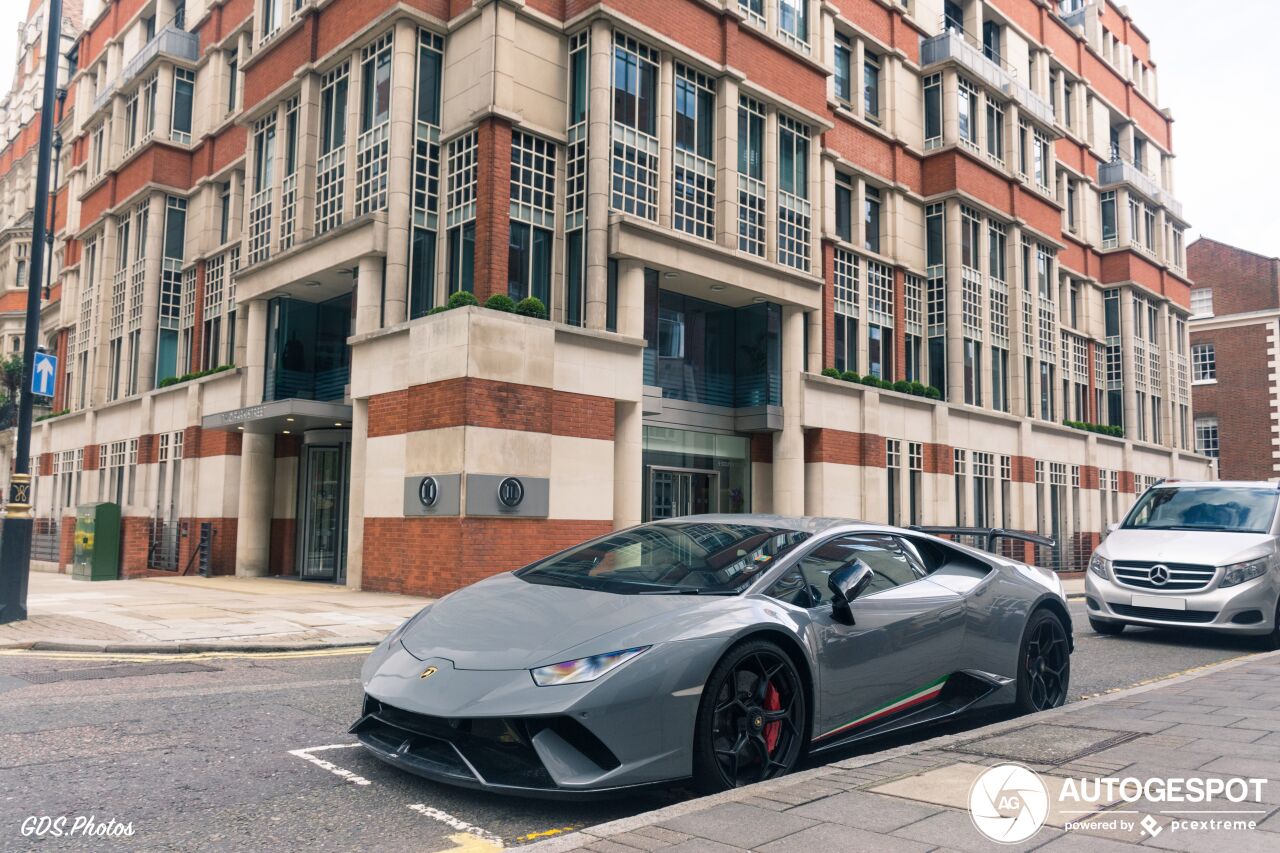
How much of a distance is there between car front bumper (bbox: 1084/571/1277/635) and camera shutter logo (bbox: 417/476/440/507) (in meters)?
10.7

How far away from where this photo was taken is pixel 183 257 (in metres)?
29.4

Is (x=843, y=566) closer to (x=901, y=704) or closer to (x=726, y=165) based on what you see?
(x=901, y=704)

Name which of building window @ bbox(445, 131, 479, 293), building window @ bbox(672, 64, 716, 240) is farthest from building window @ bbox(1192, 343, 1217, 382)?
building window @ bbox(445, 131, 479, 293)

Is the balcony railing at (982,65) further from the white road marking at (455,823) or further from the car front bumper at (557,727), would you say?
the white road marking at (455,823)

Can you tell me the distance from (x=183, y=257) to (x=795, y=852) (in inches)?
1202

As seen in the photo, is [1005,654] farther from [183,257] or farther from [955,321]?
[183,257]

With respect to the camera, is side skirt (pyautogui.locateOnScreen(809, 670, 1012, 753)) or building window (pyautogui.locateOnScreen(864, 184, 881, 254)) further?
building window (pyautogui.locateOnScreen(864, 184, 881, 254))

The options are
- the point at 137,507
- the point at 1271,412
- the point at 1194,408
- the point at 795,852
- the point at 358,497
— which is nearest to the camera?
the point at 795,852

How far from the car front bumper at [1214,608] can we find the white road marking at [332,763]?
903 cm

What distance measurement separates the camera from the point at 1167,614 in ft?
34.9

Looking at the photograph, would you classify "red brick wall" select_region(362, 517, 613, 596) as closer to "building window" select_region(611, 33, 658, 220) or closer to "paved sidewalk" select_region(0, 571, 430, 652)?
"paved sidewalk" select_region(0, 571, 430, 652)

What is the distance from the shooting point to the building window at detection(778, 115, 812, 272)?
23.8m

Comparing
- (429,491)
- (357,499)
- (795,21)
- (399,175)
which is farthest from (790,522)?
(795,21)

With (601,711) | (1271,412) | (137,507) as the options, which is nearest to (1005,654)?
(601,711)
